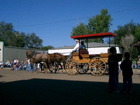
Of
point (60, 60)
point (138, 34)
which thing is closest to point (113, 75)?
point (60, 60)

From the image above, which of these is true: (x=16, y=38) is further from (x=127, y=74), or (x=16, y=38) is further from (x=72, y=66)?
(x=127, y=74)

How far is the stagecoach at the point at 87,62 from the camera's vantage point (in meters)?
12.6

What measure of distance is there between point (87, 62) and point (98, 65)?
94cm

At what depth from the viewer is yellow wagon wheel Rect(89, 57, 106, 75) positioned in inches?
495

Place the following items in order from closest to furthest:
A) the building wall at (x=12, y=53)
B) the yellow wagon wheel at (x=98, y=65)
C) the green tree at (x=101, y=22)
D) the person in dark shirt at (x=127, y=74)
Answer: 1. the person in dark shirt at (x=127, y=74)
2. the yellow wagon wheel at (x=98, y=65)
3. the building wall at (x=12, y=53)
4. the green tree at (x=101, y=22)

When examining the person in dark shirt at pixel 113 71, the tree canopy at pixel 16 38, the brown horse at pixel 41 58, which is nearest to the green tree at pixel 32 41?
the tree canopy at pixel 16 38

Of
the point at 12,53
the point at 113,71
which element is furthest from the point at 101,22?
the point at 113,71

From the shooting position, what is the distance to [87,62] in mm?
A: 13312

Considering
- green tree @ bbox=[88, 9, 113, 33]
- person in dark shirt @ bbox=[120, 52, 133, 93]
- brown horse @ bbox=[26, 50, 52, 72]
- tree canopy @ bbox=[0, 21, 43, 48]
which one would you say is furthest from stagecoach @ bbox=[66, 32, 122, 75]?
tree canopy @ bbox=[0, 21, 43, 48]

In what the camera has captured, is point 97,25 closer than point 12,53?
No

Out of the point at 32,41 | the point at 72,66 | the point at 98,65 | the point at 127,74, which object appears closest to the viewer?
the point at 127,74

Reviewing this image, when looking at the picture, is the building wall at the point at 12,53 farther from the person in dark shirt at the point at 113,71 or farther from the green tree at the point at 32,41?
the green tree at the point at 32,41

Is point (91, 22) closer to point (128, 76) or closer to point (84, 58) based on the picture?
point (84, 58)

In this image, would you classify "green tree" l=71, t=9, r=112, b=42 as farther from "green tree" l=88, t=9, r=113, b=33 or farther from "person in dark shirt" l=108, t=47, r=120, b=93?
"person in dark shirt" l=108, t=47, r=120, b=93
